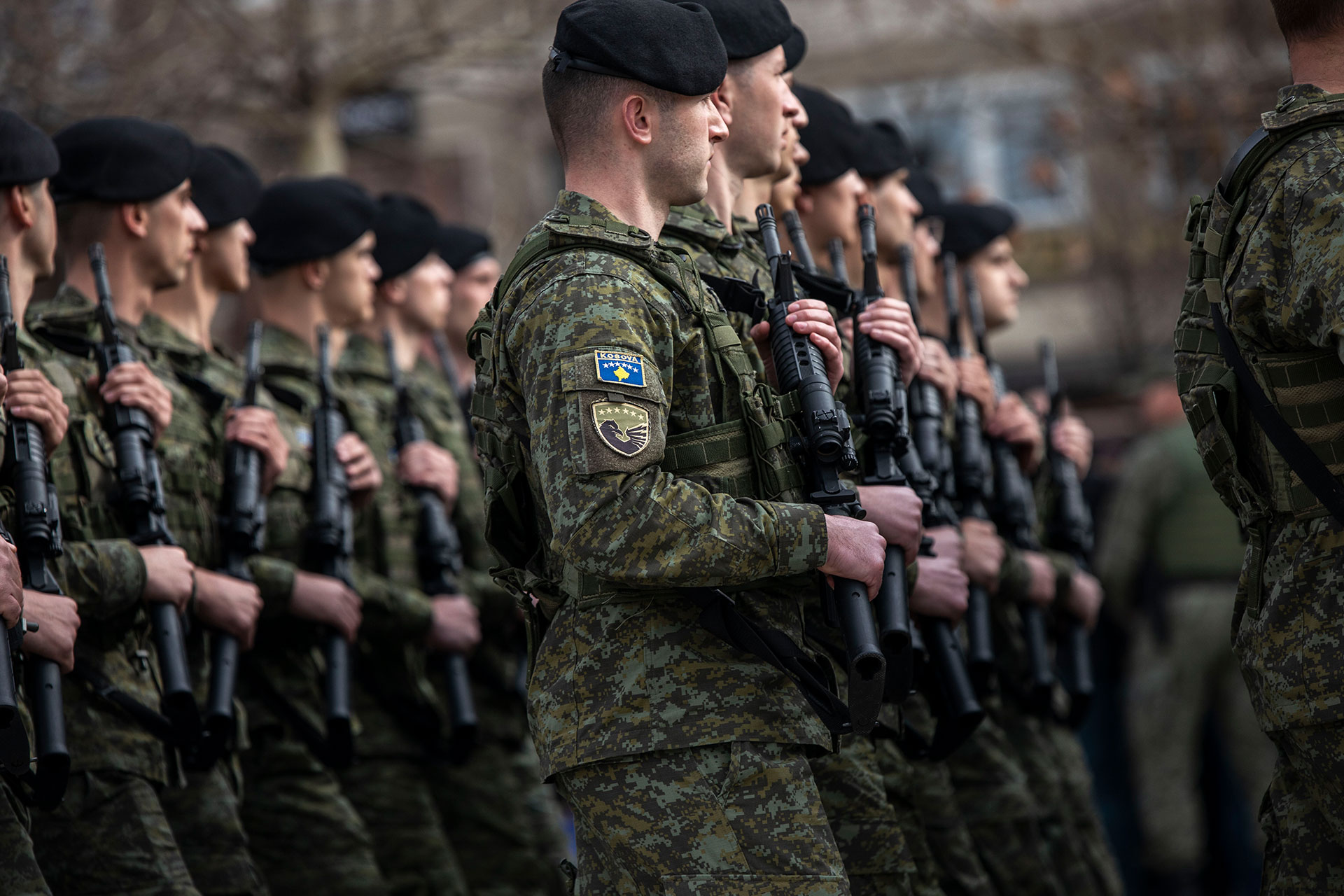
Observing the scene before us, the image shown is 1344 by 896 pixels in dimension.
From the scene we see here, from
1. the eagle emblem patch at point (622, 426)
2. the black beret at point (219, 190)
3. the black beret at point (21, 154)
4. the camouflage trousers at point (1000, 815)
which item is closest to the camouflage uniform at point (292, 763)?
the black beret at point (219, 190)

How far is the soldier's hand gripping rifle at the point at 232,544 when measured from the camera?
15.3ft

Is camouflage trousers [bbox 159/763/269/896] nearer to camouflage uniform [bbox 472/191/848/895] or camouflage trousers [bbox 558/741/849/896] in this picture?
camouflage uniform [bbox 472/191/848/895]

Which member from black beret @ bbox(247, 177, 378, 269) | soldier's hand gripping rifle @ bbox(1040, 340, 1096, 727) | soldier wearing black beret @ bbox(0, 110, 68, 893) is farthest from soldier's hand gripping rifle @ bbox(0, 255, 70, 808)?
soldier's hand gripping rifle @ bbox(1040, 340, 1096, 727)

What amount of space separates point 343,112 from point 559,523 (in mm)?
13818

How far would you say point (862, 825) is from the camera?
397 centimetres

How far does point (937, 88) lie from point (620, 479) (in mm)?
13203

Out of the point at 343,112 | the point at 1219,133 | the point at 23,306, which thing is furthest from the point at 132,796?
the point at 343,112

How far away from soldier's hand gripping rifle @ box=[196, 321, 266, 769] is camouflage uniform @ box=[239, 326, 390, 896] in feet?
Result: 0.63

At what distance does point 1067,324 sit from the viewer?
59.7ft

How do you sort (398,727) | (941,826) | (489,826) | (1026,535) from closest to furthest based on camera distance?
(941,826)
(398,727)
(1026,535)
(489,826)

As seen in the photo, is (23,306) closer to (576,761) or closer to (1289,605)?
(576,761)

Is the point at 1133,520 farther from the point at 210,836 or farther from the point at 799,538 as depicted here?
the point at 799,538

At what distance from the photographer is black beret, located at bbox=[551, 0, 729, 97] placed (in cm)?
341

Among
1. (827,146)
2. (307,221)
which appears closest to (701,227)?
(827,146)
